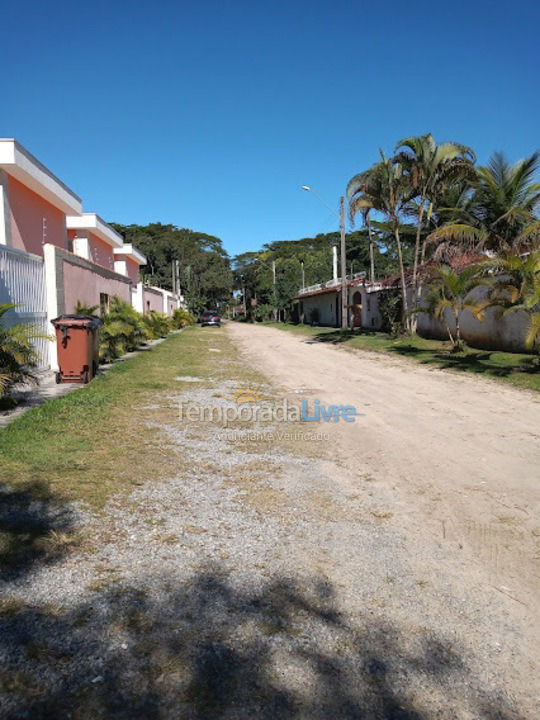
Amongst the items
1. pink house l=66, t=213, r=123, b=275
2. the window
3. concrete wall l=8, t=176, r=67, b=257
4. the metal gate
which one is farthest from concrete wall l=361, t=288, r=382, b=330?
the metal gate

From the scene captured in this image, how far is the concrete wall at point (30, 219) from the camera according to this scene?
14383 millimetres

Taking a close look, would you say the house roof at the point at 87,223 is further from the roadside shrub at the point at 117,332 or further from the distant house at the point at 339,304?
the distant house at the point at 339,304

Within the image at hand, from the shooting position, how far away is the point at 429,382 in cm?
1086

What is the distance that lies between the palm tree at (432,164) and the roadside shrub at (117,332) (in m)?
10.4

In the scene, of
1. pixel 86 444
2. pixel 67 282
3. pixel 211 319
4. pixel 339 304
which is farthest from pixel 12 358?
pixel 211 319

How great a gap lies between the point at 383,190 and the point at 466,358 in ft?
27.7

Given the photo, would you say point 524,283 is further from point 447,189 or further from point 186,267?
point 186,267

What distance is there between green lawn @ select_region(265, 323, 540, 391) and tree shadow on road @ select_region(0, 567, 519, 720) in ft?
27.9

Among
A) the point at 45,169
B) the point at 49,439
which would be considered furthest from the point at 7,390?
the point at 45,169

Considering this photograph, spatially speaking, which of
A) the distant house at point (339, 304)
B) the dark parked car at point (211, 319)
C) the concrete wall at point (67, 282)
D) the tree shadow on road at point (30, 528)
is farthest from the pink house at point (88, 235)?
the dark parked car at point (211, 319)

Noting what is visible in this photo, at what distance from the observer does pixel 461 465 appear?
5195 mm

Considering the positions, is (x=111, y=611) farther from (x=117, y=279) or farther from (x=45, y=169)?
(x=117, y=279)

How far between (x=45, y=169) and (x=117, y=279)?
5.69 m

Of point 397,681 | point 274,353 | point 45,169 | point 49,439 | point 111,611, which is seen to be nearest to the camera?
point 397,681
